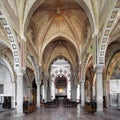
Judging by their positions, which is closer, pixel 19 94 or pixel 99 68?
pixel 99 68

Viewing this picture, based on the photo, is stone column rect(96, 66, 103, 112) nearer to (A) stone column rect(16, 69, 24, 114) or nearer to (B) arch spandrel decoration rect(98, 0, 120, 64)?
(B) arch spandrel decoration rect(98, 0, 120, 64)

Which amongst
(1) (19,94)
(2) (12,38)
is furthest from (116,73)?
(2) (12,38)

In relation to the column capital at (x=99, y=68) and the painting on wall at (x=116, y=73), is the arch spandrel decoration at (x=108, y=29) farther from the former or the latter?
the painting on wall at (x=116, y=73)

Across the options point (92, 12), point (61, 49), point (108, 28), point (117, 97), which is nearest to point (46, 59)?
point (61, 49)

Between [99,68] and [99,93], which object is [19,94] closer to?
[99,93]

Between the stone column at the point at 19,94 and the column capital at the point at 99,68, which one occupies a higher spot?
the column capital at the point at 99,68

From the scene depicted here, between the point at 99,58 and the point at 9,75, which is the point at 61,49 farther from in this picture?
the point at 99,58

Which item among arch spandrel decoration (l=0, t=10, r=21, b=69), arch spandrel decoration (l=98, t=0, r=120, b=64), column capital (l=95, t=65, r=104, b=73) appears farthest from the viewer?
column capital (l=95, t=65, r=104, b=73)

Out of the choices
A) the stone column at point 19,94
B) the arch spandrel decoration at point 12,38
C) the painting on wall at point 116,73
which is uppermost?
the arch spandrel decoration at point 12,38

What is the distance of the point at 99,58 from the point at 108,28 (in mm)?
2902

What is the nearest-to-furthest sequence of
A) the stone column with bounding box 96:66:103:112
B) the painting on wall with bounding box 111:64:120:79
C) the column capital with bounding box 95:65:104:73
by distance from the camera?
the stone column with bounding box 96:66:103:112 → the column capital with bounding box 95:65:104:73 → the painting on wall with bounding box 111:64:120:79

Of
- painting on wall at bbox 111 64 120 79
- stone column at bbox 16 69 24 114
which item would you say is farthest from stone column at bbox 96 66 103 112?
painting on wall at bbox 111 64 120 79

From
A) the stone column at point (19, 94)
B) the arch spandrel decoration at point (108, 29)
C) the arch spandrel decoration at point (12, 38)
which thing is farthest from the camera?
the stone column at point (19, 94)

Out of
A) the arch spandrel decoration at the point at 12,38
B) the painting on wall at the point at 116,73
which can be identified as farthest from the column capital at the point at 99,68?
the painting on wall at the point at 116,73
